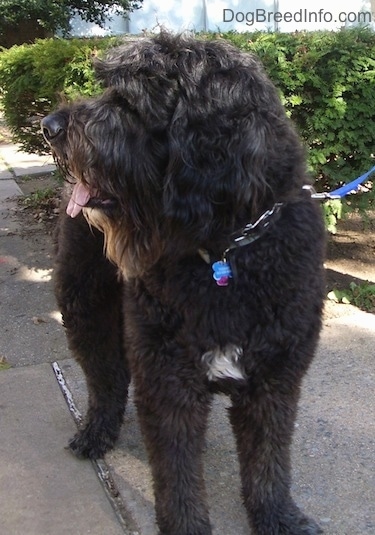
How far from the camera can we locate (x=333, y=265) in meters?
5.64

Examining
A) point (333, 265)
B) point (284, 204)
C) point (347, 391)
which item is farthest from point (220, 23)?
point (284, 204)

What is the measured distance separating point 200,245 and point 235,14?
1457cm

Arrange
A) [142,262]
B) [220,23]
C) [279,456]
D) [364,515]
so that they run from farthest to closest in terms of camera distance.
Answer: [220,23] → [364,515] → [279,456] → [142,262]

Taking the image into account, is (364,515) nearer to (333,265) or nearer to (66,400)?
(66,400)

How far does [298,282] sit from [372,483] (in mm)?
1156

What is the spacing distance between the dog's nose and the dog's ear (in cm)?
34

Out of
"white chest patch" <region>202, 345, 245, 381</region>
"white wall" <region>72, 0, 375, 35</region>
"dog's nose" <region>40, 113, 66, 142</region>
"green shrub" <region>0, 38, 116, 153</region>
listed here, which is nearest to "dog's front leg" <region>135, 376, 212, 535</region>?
"white chest patch" <region>202, 345, 245, 381</region>

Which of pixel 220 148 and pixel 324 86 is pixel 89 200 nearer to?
pixel 220 148

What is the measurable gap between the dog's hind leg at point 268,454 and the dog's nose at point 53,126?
1098mm

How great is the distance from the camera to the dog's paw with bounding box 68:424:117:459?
10.9ft

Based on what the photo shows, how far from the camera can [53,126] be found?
2.13 meters

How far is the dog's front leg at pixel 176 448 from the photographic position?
8.17 ft

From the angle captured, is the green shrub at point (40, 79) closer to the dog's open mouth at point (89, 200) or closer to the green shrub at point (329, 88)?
the green shrub at point (329, 88)

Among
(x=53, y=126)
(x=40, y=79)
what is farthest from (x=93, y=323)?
(x=40, y=79)
